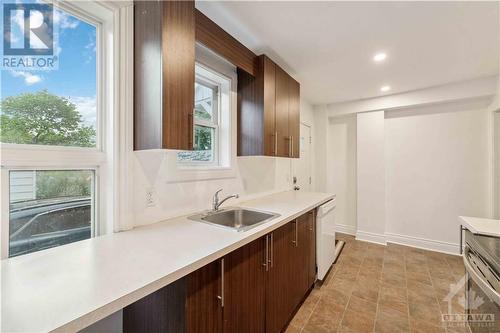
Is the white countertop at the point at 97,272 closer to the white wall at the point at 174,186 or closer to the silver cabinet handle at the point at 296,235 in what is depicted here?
the white wall at the point at 174,186

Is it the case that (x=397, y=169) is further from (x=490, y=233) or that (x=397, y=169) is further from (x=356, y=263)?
(x=490, y=233)

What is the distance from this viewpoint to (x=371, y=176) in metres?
3.60

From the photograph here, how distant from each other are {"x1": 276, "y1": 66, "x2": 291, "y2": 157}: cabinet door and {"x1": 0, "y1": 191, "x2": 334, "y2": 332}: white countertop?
1242 mm

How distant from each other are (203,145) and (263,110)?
25.8 inches

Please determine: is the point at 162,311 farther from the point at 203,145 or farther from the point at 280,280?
the point at 203,145

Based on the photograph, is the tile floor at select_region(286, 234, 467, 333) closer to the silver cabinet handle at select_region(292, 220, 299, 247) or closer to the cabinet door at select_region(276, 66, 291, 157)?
the silver cabinet handle at select_region(292, 220, 299, 247)

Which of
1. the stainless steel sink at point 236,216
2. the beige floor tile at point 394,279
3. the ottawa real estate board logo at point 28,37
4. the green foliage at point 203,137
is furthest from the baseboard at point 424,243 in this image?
the ottawa real estate board logo at point 28,37

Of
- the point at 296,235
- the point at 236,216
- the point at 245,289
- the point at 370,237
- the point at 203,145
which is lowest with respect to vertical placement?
the point at 370,237

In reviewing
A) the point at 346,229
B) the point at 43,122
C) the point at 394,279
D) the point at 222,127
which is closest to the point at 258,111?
the point at 222,127

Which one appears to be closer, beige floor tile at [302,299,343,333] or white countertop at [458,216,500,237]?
white countertop at [458,216,500,237]

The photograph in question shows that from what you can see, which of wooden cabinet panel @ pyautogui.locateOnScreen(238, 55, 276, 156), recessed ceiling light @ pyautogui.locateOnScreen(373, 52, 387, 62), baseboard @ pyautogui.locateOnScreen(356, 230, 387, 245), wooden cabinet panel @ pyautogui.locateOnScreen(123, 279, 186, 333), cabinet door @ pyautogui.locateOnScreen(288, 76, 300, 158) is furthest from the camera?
baseboard @ pyautogui.locateOnScreen(356, 230, 387, 245)

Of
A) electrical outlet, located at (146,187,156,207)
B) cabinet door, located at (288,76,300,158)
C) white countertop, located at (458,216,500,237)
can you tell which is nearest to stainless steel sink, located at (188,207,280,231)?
electrical outlet, located at (146,187,156,207)

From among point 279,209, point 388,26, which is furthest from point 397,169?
point 279,209

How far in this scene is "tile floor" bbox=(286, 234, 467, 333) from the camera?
176 cm
